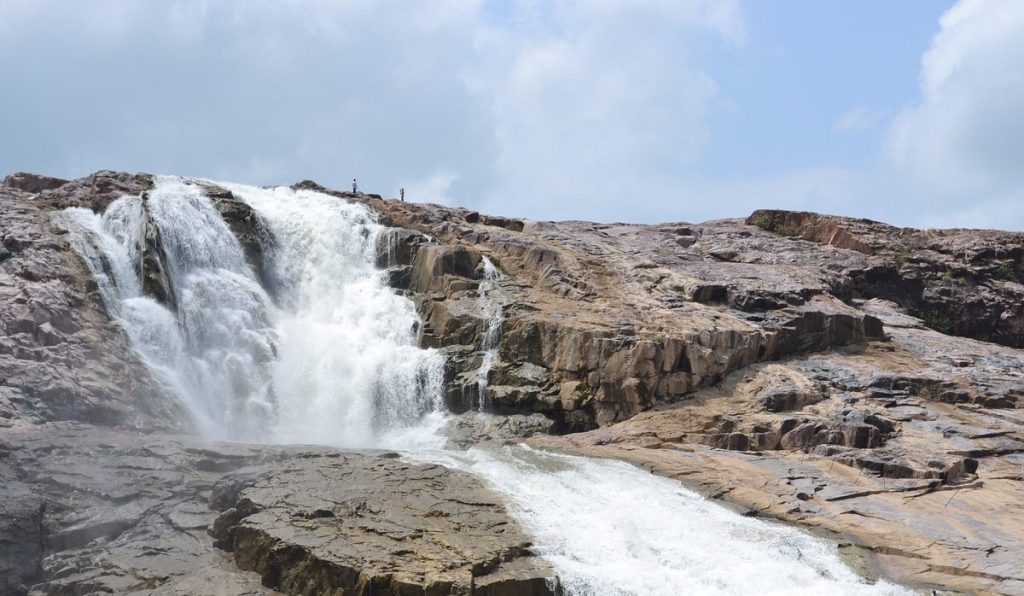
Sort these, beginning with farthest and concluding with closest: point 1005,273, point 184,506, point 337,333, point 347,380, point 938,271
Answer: point 1005,273
point 938,271
point 337,333
point 347,380
point 184,506

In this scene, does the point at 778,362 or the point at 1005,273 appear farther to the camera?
the point at 1005,273

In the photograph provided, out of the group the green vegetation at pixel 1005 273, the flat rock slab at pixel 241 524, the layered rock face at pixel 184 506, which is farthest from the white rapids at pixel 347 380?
the green vegetation at pixel 1005 273

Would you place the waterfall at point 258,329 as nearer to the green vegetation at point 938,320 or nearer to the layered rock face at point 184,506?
the layered rock face at point 184,506

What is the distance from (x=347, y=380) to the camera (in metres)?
30.2

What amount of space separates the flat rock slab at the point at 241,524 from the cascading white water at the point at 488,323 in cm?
927

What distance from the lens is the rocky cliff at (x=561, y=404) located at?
1593 centimetres

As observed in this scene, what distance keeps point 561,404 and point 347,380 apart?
807 cm

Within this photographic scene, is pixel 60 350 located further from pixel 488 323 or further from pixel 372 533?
pixel 488 323

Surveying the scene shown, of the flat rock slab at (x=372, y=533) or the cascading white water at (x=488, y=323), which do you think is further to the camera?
the cascading white water at (x=488, y=323)

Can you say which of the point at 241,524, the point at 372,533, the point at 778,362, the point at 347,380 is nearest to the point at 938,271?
the point at 778,362

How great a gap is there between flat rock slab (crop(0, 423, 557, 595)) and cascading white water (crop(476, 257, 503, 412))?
9265 mm

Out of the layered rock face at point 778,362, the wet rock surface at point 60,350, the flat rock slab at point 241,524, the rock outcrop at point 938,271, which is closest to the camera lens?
the flat rock slab at point 241,524

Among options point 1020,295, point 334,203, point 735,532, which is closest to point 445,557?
point 735,532

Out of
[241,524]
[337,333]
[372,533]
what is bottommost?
[372,533]
